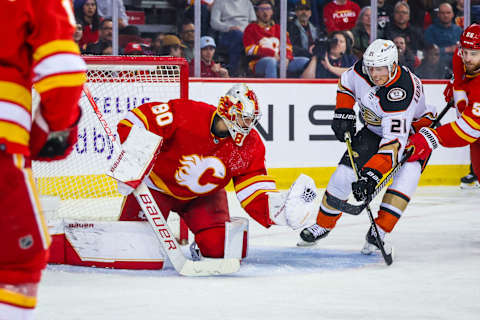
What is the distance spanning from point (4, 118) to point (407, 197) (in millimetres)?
2578

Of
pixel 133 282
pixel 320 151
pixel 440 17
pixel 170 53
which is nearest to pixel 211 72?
pixel 170 53

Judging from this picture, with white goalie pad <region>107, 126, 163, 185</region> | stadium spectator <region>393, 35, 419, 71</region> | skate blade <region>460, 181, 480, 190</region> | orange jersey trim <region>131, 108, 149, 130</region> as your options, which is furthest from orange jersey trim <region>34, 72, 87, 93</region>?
stadium spectator <region>393, 35, 419, 71</region>

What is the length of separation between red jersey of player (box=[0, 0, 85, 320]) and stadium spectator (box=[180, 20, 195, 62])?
452cm

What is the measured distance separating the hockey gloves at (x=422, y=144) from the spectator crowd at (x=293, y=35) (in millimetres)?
2577

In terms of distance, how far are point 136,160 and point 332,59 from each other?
3608mm

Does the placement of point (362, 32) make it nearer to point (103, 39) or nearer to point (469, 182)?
point (469, 182)

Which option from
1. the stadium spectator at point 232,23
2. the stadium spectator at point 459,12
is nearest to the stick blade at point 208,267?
the stadium spectator at point 232,23

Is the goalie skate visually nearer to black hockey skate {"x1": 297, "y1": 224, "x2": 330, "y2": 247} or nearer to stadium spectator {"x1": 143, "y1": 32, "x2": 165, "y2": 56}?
black hockey skate {"x1": 297, "y1": 224, "x2": 330, "y2": 247}

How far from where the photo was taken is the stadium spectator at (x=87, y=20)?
19.1 feet

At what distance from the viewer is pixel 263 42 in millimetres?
6410

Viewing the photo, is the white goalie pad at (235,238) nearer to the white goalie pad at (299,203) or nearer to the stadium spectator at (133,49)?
the white goalie pad at (299,203)

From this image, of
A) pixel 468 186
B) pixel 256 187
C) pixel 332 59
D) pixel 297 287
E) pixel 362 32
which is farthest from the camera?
pixel 362 32

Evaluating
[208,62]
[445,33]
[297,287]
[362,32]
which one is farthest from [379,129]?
[445,33]

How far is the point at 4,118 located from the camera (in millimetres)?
1601
